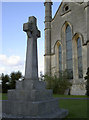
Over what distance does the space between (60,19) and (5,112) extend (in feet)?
68.6

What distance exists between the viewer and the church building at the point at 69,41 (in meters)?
18.4

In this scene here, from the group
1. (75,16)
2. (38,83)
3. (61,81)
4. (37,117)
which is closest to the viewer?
(37,117)

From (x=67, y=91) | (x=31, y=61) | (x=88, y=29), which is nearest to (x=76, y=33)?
(x=88, y=29)

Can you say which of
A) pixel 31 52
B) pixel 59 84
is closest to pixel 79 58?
pixel 59 84

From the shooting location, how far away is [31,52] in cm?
553

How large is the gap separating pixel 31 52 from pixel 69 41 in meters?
16.9

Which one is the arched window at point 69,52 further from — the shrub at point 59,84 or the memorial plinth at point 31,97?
the memorial plinth at point 31,97

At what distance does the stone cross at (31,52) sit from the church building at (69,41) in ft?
41.4

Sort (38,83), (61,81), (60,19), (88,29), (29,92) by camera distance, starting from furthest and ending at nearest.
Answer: (60,19) → (61,81) → (88,29) → (38,83) → (29,92)

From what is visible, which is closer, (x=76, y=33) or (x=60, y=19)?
(x=76, y=33)

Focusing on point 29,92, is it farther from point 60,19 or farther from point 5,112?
point 60,19

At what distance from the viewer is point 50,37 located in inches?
975

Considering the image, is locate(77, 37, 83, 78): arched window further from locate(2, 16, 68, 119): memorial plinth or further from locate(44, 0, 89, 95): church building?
locate(2, 16, 68, 119): memorial plinth

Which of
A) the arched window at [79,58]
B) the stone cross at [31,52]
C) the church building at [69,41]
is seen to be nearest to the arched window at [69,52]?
the church building at [69,41]
